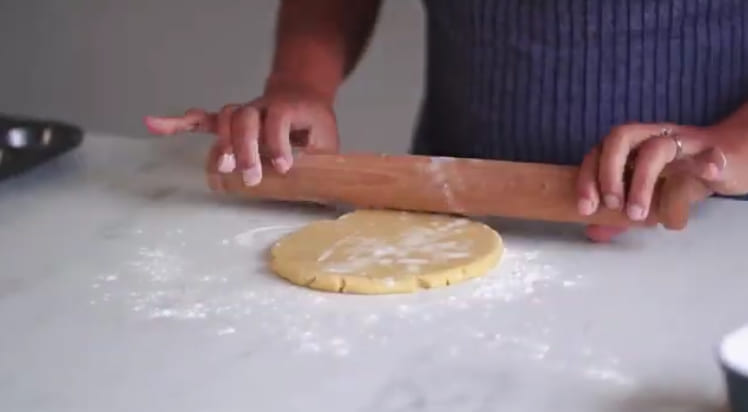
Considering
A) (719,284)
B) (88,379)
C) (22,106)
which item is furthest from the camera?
(22,106)

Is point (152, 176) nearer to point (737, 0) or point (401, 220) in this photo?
point (401, 220)

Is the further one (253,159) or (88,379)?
(253,159)

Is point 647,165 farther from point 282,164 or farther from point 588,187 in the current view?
point 282,164

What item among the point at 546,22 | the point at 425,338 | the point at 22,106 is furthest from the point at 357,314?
the point at 22,106

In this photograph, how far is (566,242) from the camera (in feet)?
2.66

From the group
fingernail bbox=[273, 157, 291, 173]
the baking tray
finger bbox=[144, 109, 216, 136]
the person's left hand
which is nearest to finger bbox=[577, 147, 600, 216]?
the person's left hand

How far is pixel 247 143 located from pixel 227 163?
24mm

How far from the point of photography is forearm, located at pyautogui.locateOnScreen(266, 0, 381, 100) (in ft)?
3.40

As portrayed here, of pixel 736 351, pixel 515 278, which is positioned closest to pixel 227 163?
pixel 515 278

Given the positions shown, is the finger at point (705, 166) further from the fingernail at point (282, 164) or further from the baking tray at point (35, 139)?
the baking tray at point (35, 139)

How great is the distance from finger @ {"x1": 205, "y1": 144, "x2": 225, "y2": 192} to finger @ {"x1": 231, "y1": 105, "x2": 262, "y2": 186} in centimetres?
2

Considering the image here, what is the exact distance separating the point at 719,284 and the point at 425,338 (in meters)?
0.22

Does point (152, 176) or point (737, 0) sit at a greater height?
point (737, 0)

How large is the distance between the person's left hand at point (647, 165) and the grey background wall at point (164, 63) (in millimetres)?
857
